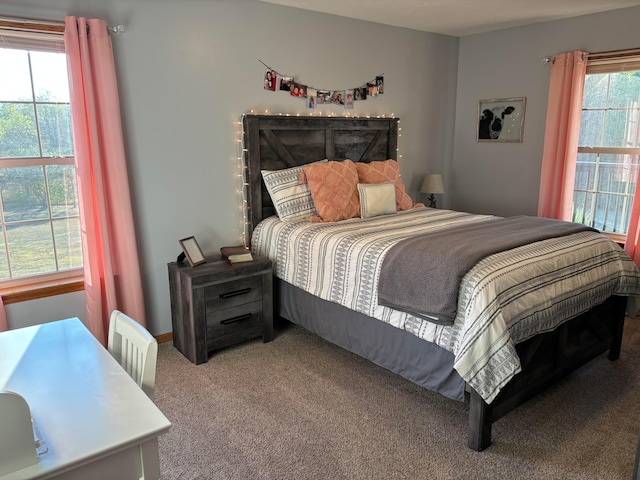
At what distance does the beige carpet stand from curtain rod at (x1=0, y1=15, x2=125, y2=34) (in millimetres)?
2040

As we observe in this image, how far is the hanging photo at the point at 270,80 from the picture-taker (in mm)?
3617

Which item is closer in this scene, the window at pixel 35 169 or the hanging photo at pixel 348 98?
the window at pixel 35 169

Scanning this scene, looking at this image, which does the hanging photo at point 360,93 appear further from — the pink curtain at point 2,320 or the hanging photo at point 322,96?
the pink curtain at point 2,320

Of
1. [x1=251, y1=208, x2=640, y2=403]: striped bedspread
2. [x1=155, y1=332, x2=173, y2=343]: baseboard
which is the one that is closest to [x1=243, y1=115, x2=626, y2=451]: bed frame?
[x1=251, y1=208, x2=640, y2=403]: striped bedspread

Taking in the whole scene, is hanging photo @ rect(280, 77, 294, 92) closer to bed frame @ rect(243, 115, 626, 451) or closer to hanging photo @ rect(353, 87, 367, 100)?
bed frame @ rect(243, 115, 626, 451)

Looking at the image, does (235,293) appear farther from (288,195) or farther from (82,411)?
(82,411)

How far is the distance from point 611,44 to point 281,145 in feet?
8.67

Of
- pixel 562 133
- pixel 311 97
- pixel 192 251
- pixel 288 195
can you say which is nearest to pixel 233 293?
pixel 192 251

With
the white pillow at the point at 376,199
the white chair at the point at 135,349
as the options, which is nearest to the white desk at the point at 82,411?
the white chair at the point at 135,349

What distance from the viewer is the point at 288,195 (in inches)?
140

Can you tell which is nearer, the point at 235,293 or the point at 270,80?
the point at 235,293

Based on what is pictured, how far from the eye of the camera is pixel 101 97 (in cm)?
288

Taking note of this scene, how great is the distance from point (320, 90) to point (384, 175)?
851 millimetres

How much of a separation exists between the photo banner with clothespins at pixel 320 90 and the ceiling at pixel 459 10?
1.64ft
